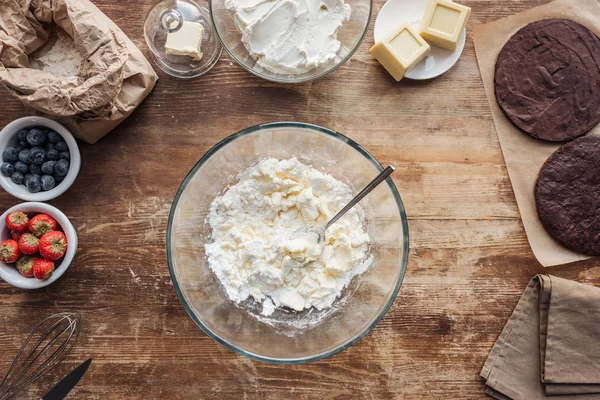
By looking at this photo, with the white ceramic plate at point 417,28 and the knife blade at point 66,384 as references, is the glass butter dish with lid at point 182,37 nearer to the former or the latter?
the white ceramic plate at point 417,28

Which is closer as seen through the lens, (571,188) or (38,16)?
(38,16)

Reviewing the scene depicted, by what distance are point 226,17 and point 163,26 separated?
9.8 inches

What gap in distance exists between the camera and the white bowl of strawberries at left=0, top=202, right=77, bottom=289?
5.81ft

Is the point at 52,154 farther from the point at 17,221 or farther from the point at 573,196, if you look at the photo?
the point at 573,196

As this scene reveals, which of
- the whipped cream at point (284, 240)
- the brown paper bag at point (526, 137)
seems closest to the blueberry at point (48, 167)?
the whipped cream at point (284, 240)

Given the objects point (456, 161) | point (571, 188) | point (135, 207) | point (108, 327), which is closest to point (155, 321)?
point (108, 327)

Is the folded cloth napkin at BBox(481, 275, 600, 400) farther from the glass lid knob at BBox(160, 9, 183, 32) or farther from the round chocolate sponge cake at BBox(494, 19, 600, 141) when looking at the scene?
the glass lid knob at BBox(160, 9, 183, 32)

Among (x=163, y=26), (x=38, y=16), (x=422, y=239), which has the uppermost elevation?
(x=38, y=16)

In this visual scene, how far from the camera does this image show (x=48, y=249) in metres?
1.76

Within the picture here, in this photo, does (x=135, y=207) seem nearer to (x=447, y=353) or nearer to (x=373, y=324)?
(x=373, y=324)

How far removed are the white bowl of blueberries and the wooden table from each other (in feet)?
0.39

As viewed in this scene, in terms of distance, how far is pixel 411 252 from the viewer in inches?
77.2

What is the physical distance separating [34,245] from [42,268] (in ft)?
0.29

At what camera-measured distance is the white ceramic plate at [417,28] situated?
1958 millimetres
